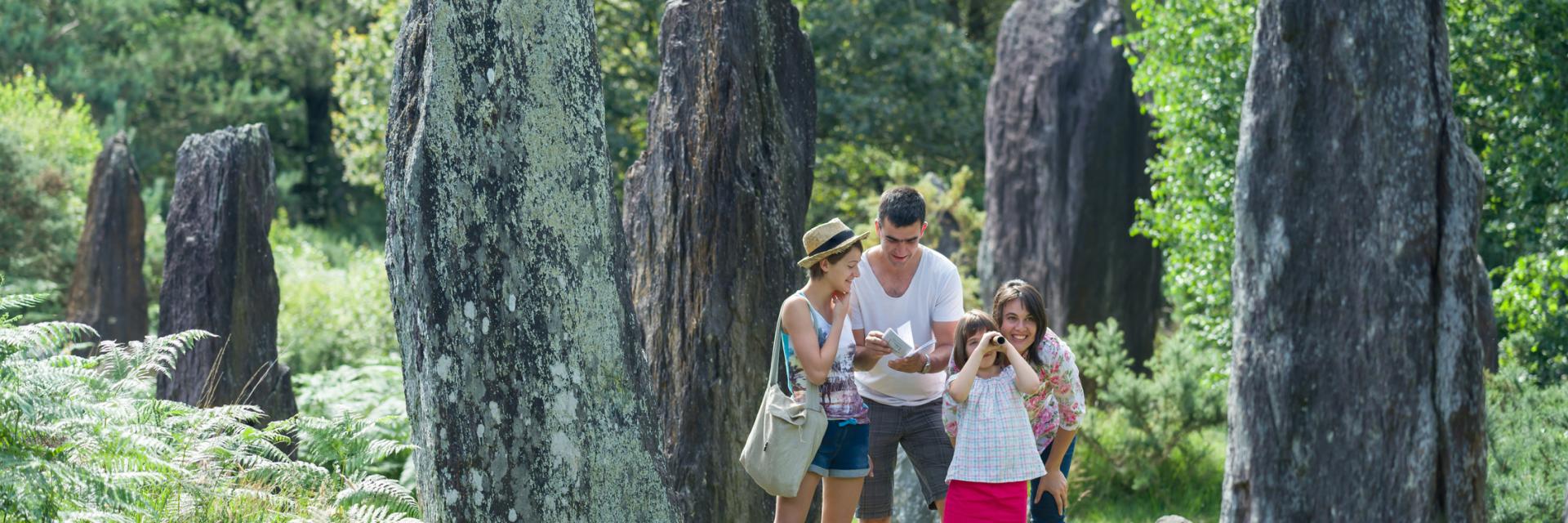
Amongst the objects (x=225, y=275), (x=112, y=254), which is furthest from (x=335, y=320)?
(x=225, y=275)

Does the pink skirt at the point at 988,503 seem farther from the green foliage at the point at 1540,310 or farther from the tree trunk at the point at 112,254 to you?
the tree trunk at the point at 112,254

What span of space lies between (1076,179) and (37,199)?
1178cm

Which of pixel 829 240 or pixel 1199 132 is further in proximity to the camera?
pixel 1199 132

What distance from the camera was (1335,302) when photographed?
17.8 feet

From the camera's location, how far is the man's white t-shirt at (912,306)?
5.89 m

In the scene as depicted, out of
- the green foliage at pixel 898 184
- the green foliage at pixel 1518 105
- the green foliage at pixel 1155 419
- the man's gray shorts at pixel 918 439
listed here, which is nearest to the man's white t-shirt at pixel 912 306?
the man's gray shorts at pixel 918 439

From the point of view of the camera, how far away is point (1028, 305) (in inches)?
224

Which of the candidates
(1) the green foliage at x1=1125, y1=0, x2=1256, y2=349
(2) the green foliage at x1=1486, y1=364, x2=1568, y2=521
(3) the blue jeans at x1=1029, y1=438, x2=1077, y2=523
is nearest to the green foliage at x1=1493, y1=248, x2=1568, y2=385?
(2) the green foliage at x1=1486, y1=364, x2=1568, y2=521

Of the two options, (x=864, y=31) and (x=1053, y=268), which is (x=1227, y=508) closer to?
(x=1053, y=268)

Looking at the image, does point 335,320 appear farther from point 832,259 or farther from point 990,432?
point 990,432

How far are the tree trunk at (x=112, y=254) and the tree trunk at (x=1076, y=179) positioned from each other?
25.2ft

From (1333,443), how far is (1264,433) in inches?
10.1

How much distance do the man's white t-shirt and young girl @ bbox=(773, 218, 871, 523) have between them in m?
0.15

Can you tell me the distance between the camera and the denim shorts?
575cm
